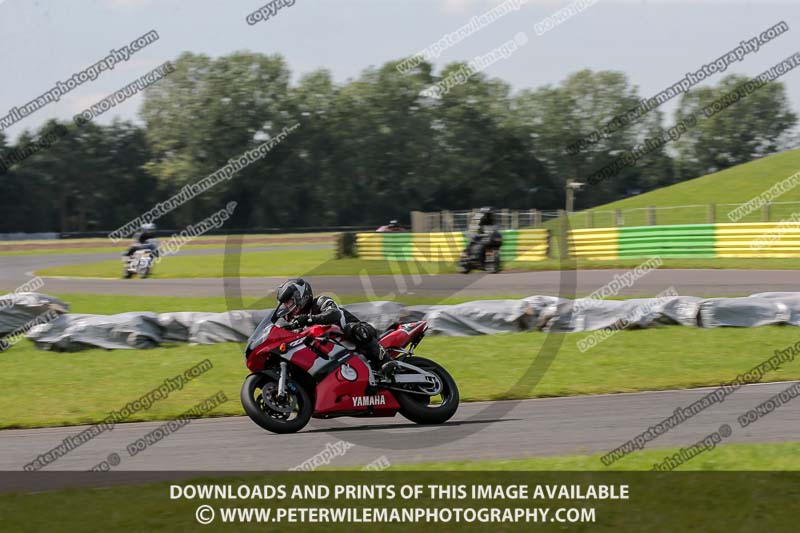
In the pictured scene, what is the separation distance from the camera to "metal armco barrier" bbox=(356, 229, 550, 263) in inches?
1242

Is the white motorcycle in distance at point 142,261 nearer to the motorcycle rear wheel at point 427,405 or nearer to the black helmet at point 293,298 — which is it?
the black helmet at point 293,298

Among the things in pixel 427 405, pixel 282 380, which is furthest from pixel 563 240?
pixel 282 380

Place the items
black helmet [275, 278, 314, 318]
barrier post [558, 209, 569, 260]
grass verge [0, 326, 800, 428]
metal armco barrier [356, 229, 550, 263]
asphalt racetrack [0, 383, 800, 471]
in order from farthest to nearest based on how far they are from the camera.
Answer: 1. metal armco barrier [356, 229, 550, 263]
2. barrier post [558, 209, 569, 260]
3. grass verge [0, 326, 800, 428]
4. black helmet [275, 278, 314, 318]
5. asphalt racetrack [0, 383, 800, 471]

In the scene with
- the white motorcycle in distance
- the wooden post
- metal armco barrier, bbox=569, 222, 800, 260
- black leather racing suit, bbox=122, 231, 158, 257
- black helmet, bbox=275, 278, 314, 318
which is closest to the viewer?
black helmet, bbox=275, 278, 314, 318

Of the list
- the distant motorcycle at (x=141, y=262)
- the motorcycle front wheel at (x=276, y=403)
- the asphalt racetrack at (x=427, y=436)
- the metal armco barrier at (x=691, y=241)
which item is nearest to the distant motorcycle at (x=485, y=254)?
the metal armco barrier at (x=691, y=241)

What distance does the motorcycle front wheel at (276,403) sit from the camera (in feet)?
27.9

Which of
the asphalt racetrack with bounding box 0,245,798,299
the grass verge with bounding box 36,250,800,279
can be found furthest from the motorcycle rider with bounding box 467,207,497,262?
the grass verge with bounding box 36,250,800,279

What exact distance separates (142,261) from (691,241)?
1685 centimetres

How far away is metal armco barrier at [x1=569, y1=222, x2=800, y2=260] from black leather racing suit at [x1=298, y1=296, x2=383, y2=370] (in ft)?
68.9

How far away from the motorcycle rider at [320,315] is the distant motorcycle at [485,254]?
1752 centimetres

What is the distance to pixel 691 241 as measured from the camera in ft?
97.2

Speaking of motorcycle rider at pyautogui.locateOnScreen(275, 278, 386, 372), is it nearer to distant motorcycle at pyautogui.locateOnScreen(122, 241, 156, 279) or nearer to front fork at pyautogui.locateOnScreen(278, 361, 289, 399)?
front fork at pyautogui.locateOnScreen(278, 361, 289, 399)
